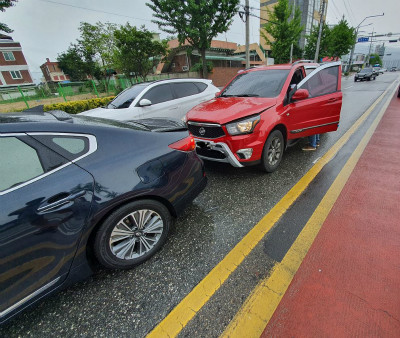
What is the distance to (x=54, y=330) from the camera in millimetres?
1491

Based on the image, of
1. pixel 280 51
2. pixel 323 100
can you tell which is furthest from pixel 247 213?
pixel 280 51

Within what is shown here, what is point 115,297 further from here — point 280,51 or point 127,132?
point 280,51

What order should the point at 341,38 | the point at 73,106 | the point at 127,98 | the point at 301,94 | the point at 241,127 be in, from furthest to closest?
the point at 341,38 → the point at 73,106 → the point at 127,98 → the point at 301,94 → the point at 241,127

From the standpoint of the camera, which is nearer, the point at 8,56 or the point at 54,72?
the point at 8,56

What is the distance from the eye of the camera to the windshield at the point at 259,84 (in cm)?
350

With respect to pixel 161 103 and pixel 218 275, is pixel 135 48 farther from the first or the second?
pixel 218 275

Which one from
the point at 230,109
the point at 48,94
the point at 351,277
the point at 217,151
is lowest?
the point at 351,277

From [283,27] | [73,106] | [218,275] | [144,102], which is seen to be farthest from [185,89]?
[283,27]

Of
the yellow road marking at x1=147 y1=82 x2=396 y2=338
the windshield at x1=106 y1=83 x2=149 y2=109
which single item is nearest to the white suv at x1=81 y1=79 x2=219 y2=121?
the windshield at x1=106 y1=83 x2=149 y2=109

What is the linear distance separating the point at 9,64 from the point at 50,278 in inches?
1986

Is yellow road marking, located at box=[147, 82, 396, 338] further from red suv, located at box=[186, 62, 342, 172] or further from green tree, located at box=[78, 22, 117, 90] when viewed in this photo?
green tree, located at box=[78, 22, 117, 90]

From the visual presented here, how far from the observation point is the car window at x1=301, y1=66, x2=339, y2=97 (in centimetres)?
375

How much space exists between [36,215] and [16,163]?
1.26 feet

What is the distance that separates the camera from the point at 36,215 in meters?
1.33
